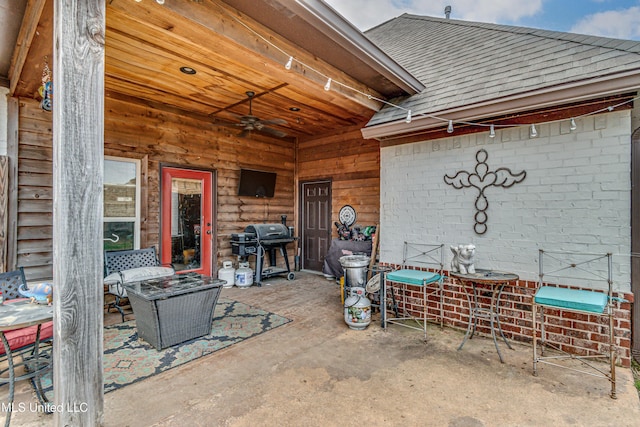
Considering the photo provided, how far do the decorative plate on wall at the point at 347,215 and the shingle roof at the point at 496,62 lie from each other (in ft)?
6.94

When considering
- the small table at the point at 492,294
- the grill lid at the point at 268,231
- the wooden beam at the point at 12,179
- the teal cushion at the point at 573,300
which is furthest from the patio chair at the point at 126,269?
the teal cushion at the point at 573,300

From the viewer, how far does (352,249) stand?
5.41m

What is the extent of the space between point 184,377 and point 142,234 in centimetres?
293

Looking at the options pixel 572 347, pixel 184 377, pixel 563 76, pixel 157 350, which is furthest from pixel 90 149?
pixel 572 347

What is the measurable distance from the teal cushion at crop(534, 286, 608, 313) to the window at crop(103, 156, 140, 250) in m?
5.01

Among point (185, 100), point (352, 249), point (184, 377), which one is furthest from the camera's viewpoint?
point (352, 249)

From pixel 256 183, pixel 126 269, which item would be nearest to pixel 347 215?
Result: pixel 256 183

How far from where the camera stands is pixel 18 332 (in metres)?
2.16

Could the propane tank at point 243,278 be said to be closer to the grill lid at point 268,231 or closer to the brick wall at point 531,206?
the grill lid at point 268,231

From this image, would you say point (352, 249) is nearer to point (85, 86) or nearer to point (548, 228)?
point (548, 228)

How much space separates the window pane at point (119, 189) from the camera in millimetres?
4375

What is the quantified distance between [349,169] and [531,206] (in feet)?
11.0

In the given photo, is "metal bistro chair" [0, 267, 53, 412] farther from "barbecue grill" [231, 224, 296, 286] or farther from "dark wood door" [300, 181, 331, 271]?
"dark wood door" [300, 181, 331, 271]

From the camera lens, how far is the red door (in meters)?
5.03
